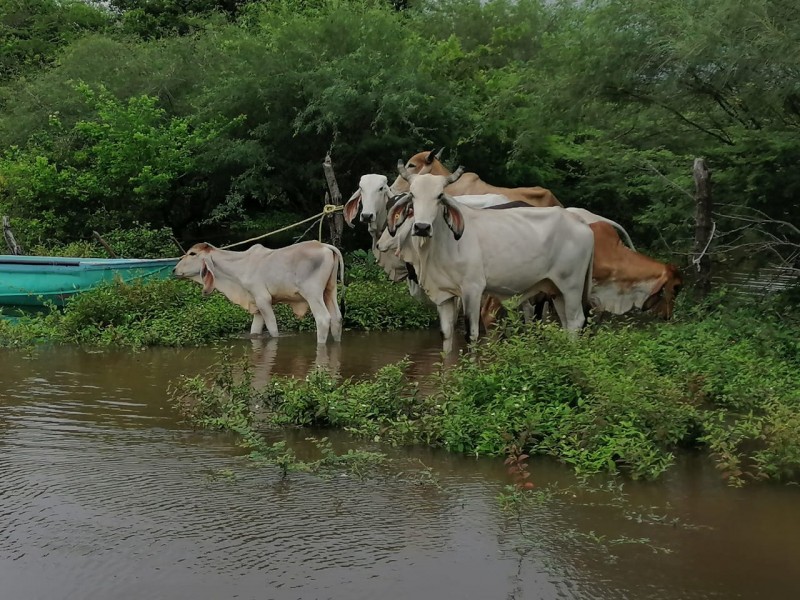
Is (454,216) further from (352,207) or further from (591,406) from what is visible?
(591,406)

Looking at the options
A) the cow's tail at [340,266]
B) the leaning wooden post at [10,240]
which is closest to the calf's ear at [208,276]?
the cow's tail at [340,266]

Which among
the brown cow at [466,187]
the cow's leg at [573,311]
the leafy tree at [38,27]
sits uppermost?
the leafy tree at [38,27]

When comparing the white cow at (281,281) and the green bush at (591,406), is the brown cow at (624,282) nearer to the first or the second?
the white cow at (281,281)

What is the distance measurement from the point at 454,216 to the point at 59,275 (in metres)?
6.40

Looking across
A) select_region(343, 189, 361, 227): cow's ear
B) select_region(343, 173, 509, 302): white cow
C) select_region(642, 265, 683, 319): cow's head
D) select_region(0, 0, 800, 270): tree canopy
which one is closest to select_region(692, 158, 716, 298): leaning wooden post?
select_region(642, 265, 683, 319): cow's head

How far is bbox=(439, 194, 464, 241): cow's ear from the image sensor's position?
938cm

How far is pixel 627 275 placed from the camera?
435 inches

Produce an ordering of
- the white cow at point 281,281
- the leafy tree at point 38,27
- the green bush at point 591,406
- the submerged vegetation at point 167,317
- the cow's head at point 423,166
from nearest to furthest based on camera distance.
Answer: the green bush at point 591,406, the submerged vegetation at point 167,317, the white cow at point 281,281, the cow's head at point 423,166, the leafy tree at point 38,27

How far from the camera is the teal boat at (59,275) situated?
13.2 metres

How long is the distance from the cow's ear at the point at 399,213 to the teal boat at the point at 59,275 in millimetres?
4395

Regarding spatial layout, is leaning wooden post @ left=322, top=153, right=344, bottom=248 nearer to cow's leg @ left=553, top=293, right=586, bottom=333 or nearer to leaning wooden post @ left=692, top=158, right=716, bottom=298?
cow's leg @ left=553, top=293, right=586, bottom=333

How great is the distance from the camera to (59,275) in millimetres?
13344

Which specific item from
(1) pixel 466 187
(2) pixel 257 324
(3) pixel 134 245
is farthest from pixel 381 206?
(3) pixel 134 245

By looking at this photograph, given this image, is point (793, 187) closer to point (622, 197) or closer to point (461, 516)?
point (622, 197)
